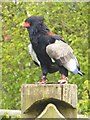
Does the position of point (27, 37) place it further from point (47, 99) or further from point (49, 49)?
point (47, 99)

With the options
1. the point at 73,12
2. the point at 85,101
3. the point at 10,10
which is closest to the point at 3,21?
the point at 10,10

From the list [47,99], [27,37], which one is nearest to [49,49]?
[47,99]

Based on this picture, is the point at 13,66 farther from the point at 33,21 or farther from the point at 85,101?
the point at 33,21

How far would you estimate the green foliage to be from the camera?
88.7 inches

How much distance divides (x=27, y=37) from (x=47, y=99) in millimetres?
1465

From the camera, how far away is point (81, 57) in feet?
7.36

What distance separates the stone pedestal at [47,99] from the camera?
85cm

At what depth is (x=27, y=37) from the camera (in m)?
Answer: 2.30

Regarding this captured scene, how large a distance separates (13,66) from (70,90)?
154 centimetres

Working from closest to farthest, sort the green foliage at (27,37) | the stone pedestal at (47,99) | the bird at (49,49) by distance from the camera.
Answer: the stone pedestal at (47,99) < the bird at (49,49) < the green foliage at (27,37)

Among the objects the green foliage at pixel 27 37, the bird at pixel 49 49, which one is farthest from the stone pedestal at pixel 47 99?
the green foliage at pixel 27 37

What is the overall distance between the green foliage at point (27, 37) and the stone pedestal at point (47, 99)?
128 cm

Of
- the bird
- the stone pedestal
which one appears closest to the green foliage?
the bird

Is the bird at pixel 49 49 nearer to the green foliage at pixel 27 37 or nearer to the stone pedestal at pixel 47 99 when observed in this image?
the stone pedestal at pixel 47 99
